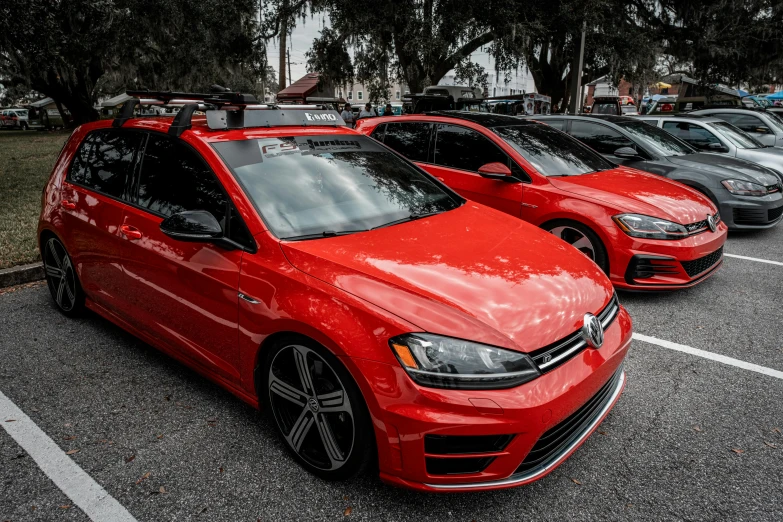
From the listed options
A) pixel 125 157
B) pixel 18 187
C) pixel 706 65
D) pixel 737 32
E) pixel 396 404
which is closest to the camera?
pixel 396 404

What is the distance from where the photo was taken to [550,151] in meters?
5.59

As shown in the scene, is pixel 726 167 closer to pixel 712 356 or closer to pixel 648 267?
pixel 648 267

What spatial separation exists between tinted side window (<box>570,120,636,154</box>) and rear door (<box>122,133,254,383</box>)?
5.91 metres

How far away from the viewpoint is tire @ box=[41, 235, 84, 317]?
4.14 meters

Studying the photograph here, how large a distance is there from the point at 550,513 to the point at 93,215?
327 cm

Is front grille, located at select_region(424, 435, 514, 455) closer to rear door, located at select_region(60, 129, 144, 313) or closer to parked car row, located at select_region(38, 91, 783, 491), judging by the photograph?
parked car row, located at select_region(38, 91, 783, 491)

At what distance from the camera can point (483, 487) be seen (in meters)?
2.14

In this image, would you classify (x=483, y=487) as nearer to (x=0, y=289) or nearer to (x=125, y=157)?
(x=125, y=157)

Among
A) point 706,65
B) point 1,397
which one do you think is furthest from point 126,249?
point 706,65

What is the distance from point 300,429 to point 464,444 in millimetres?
856

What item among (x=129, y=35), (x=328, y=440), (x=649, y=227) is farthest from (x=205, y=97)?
(x=129, y=35)

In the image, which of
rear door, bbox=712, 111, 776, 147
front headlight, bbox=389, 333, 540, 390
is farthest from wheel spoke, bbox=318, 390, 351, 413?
rear door, bbox=712, 111, 776, 147

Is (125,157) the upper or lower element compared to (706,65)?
lower

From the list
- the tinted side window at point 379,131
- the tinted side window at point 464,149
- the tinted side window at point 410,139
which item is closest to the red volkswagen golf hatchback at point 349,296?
the tinted side window at point 464,149
